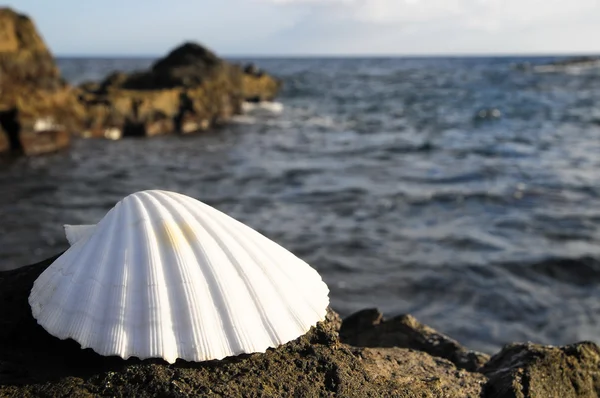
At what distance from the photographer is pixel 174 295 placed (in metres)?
2.04

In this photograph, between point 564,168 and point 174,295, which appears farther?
point 564,168

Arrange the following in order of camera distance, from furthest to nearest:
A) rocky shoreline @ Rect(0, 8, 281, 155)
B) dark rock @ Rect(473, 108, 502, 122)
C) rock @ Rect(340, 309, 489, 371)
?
dark rock @ Rect(473, 108, 502, 122), rocky shoreline @ Rect(0, 8, 281, 155), rock @ Rect(340, 309, 489, 371)

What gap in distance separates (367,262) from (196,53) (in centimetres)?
2712

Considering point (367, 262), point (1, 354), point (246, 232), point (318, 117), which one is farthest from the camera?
point (318, 117)

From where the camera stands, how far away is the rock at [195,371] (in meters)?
1.95

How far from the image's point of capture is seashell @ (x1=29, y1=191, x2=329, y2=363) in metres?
1.94

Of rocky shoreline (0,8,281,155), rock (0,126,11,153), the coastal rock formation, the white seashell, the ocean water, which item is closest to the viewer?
the white seashell

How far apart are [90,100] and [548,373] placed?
21.5m

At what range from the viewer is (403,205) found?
11273mm

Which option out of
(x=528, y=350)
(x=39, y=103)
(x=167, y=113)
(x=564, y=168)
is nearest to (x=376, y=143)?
(x=564, y=168)

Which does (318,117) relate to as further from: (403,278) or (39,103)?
(403,278)

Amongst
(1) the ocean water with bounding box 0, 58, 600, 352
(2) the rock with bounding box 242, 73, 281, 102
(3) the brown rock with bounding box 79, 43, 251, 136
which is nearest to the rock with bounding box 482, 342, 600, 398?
(1) the ocean water with bounding box 0, 58, 600, 352

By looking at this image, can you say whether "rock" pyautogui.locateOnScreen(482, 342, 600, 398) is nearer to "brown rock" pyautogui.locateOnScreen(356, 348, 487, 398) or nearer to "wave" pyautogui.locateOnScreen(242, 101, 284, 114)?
"brown rock" pyautogui.locateOnScreen(356, 348, 487, 398)

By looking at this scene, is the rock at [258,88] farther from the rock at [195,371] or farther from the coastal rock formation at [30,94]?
the rock at [195,371]
